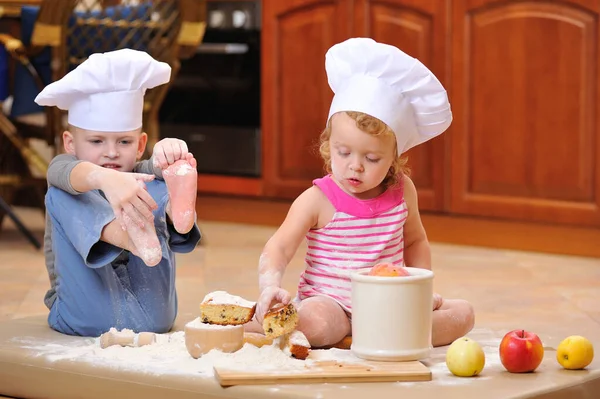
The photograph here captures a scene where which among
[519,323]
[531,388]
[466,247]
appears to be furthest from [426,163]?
[531,388]

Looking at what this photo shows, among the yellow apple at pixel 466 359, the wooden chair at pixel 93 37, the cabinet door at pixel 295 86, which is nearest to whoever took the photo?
the yellow apple at pixel 466 359

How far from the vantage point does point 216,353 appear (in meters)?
1.92

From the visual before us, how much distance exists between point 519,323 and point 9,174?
80.7 inches

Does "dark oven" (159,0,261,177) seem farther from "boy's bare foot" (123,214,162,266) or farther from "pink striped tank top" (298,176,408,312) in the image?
"boy's bare foot" (123,214,162,266)

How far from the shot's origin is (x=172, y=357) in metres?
1.95

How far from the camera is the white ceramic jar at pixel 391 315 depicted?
6.18ft

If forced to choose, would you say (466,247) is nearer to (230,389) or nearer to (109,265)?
(109,265)

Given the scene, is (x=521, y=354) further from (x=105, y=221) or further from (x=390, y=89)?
(x=105, y=221)

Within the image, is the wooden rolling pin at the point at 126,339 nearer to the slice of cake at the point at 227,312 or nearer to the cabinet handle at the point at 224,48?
the slice of cake at the point at 227,312

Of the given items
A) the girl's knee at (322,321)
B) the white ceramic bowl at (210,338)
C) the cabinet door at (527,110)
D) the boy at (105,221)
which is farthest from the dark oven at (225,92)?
the white ceramic bowl at (210,338)

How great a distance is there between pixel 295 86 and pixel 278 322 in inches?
87.3

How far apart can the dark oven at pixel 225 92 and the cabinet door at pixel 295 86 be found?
0.16ft

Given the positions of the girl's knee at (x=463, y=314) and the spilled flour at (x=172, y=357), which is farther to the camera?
the girl's knee at (x=463, y=314)

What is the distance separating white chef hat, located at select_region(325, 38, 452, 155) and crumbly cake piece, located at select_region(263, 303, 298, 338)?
14.7 inches
